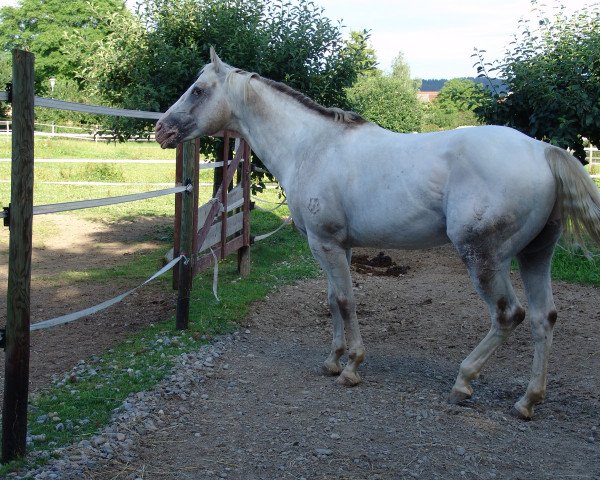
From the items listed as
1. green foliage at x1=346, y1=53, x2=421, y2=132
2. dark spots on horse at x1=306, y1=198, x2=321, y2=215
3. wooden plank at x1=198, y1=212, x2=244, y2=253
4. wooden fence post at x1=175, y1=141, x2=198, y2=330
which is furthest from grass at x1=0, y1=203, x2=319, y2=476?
green foliage at x1=346, y1=53, x2=421, y2=132

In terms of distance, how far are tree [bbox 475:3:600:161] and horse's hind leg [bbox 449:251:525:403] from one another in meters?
5.43

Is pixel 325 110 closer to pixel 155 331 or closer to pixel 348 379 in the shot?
pixel 348 379

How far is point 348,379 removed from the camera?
4895 mm

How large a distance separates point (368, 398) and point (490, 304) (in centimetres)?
99

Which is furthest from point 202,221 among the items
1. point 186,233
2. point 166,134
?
point 166,134

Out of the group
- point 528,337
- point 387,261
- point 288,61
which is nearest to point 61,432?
point 528,337

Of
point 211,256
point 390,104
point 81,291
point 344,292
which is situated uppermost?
point 390,104

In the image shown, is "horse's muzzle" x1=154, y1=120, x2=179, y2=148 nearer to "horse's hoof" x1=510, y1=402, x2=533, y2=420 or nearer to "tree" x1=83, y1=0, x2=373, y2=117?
"horse's hoof" x1=510, y1=402, x2=533, y2=420

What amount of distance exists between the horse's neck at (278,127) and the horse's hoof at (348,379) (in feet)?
4.50

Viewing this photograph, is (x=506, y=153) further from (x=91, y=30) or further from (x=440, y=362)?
(x=91, y=30)

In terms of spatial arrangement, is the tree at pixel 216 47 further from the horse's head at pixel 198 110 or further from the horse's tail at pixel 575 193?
the horse's tail at pixel 575 193

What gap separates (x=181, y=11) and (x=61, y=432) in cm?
718

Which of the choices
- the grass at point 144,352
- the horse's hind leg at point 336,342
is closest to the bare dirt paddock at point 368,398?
the horse's hind leg at point 336,342

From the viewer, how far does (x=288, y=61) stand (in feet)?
31.7
